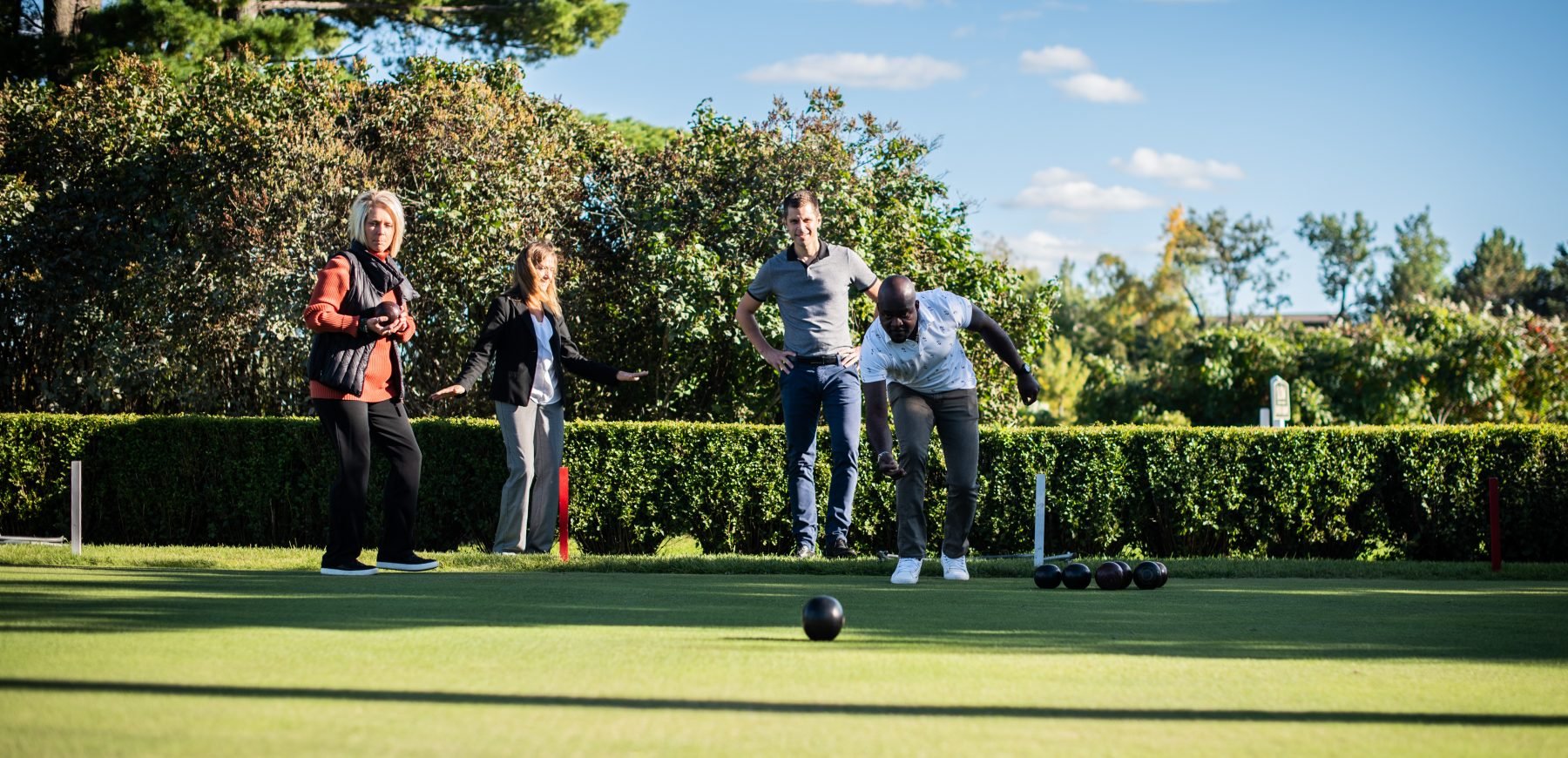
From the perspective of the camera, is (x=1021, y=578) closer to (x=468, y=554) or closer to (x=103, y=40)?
(x=468, y=554)

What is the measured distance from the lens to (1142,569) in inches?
289

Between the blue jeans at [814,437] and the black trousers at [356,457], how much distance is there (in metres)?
2.55

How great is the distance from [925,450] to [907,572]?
673mm

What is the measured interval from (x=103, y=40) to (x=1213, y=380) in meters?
19.6

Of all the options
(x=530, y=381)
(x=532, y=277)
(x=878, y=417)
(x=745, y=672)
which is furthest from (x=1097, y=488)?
(x=745, y=672)

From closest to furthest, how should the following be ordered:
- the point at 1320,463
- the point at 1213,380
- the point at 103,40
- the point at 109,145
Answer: the point at 1320,463 < the point at 109,145 < the point at 103,40 < the point at 1213,380

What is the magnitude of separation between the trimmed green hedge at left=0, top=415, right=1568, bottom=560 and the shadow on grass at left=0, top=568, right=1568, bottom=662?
3286 millimetres

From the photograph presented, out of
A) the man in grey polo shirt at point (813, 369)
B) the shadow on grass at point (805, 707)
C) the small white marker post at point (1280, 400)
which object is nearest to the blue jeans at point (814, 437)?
the man in grey polo shirt at point (813, 369)

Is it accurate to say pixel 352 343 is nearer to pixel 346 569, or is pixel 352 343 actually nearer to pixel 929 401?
pixel 346 569

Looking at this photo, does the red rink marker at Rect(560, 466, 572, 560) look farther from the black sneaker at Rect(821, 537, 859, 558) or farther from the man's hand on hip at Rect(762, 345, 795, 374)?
the black sneaker at Rect(821, 537, 859, 558)

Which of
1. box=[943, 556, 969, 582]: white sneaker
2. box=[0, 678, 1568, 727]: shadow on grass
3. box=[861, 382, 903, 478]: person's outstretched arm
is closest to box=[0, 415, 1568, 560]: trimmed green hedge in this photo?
box=[943, 556, 969, 582]: white sneaker

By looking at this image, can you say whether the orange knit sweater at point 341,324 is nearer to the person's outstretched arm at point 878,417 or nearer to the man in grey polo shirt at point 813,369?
the person's outstretched arm at point 878,417

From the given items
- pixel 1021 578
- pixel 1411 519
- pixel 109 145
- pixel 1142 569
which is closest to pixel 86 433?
pixel 109 145

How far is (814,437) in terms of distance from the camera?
9234mm
